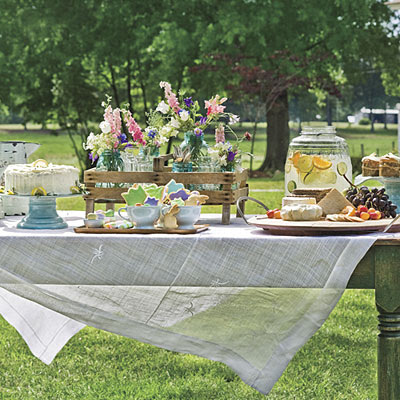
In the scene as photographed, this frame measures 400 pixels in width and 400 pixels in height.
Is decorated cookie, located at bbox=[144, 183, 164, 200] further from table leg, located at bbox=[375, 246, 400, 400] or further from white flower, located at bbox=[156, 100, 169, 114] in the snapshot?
table leg, located at bbox=[375, 246, 400, 400]

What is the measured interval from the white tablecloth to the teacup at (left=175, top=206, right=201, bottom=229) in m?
0.08

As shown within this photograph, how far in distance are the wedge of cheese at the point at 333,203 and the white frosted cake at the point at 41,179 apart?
864 mm

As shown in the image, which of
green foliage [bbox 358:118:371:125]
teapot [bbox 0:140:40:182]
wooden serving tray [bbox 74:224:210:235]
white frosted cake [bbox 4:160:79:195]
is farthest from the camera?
green foliage [bbox 358:118:371:125]

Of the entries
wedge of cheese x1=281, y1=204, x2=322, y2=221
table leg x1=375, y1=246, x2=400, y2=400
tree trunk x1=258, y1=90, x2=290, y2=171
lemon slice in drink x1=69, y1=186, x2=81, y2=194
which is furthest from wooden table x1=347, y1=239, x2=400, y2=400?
tree trunk x1=258, y1=90, x2=290, y2=171

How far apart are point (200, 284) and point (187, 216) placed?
231 millimetres

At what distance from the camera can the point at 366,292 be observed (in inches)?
250

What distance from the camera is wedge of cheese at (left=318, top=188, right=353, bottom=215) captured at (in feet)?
8.66

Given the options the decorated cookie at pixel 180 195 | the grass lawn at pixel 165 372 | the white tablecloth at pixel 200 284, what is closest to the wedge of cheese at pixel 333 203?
the white tablecloth at pixel 200 284

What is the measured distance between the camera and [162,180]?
286cm

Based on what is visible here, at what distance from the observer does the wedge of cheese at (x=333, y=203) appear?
2641 mm

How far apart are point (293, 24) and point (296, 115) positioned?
6.99 metres

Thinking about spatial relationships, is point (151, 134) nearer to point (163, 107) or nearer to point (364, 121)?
point (163, 107)

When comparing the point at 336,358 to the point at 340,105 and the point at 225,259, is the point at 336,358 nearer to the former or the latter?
the point at 225,259

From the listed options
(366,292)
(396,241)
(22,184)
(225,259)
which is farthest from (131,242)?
(366,292)
